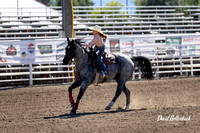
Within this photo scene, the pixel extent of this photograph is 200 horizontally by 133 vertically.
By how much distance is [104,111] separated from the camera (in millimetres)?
8461

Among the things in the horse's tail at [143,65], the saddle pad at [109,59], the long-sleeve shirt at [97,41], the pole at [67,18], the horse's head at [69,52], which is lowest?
the horse's tail at [143,65]

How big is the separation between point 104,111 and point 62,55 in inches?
254

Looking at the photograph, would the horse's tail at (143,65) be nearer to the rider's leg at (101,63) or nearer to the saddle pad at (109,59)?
the saddle pad at (109,59)

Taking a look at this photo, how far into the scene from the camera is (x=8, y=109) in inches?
364

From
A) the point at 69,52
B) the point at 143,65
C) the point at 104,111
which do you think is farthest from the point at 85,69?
the point at 143,65

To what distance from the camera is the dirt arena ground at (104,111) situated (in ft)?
19.8

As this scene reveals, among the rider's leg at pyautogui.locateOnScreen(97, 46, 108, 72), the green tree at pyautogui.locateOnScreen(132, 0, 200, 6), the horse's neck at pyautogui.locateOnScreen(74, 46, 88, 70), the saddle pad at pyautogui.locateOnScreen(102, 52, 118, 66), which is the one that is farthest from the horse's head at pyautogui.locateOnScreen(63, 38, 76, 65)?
the green tree at pyautogui.locateOnScreen(132, 0, 200, 6)

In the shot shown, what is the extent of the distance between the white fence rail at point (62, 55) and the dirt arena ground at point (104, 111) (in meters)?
2.05

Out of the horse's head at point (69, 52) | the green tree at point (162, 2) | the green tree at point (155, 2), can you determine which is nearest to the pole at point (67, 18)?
the horse's head at point (69, 52)

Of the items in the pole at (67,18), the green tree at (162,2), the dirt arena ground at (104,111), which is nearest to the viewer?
the dirt arena ground at (104,111)

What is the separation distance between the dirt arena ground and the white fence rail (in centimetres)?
205

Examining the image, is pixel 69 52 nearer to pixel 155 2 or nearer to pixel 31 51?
pixel 31 51

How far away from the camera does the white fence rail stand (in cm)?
1425

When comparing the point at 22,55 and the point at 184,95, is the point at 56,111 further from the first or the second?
the point at 22,55
